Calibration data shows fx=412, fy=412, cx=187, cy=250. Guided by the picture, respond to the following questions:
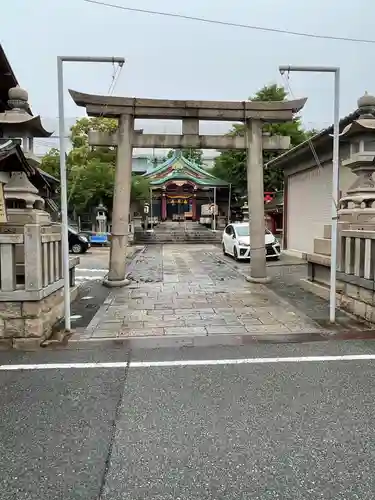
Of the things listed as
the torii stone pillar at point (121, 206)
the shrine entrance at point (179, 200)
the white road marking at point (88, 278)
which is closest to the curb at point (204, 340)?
the torii stone pillar at point (121, 206)

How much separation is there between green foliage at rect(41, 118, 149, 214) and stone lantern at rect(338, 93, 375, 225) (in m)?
20.3

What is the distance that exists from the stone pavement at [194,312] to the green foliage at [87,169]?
58.0 ft

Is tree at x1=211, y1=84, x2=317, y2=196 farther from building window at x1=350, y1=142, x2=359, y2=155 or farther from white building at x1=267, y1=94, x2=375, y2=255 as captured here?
building window at x1=350, y1=142, x2=359, y2=155

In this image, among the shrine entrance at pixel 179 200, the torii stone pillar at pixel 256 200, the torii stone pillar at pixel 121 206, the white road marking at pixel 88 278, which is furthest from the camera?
the shrine entrance at pixel 179 200

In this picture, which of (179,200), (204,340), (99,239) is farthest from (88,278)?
(179,200)

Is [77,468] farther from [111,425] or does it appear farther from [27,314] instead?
[27,314]

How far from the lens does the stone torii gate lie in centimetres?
1045

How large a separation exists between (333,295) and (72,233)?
1761 centimetres

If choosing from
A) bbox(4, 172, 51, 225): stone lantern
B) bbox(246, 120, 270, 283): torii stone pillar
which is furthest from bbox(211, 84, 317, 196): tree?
bbox(4, 172, 51, 225): stone lantern

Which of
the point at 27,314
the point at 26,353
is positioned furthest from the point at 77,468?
the point at 27,314

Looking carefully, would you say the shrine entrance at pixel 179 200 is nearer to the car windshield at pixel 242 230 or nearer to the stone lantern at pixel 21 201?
the car windshield at pixel 242 230

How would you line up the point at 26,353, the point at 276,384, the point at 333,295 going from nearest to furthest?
1. the point at 276,384
2. the point at 26,353
3. the point at 333,295

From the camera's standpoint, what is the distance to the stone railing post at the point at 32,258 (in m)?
5.66

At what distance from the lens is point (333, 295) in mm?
6773
